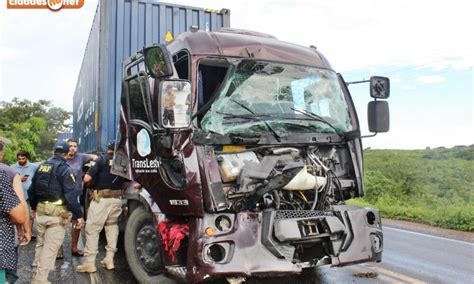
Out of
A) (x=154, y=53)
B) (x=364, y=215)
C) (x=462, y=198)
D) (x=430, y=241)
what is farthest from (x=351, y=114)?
(x=462, y=198)

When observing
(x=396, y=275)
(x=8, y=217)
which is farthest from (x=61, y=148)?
(x=396, y=275)

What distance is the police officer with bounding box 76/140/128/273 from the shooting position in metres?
5.45

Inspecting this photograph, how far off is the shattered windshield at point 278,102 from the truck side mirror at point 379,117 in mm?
290

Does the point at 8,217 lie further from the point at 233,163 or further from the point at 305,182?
the point at 305,182

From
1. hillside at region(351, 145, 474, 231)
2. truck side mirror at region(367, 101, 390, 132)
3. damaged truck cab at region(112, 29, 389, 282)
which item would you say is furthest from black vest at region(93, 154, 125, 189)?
hillside at region(351, 145, 474, 231)

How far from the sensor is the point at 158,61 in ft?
12.2

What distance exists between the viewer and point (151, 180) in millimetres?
4207

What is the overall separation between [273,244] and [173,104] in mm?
1395

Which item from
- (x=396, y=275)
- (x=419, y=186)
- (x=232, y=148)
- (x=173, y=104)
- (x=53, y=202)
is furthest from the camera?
(x=419, y=186)

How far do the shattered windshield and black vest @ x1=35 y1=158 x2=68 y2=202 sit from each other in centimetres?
212

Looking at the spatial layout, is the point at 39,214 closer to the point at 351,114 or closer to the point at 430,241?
the point at 351,114

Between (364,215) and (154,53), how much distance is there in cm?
238

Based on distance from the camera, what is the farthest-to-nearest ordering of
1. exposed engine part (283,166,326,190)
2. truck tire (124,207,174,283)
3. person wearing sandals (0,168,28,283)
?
truck tire (124,207,174,283), exposed engine part (283,166,326,190), person wearing sandals (0,168,28,283)

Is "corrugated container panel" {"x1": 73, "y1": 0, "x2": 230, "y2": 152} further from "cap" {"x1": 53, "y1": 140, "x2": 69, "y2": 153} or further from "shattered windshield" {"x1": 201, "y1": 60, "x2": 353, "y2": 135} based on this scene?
"shattered windshield" {"x1": 201, "y1": 60, "x2": 353, "y2": 135}
